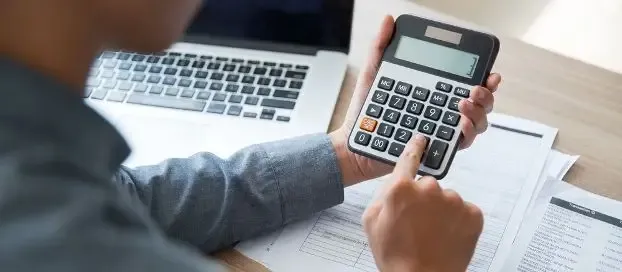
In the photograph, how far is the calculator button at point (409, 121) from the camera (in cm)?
71

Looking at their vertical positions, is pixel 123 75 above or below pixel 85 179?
below

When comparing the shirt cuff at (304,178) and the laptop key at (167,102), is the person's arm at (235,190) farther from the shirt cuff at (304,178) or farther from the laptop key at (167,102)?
the laptop key at (167,102)

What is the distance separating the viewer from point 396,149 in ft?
2.29

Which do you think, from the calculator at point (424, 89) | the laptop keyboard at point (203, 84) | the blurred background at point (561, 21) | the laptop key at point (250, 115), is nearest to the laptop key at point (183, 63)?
the laptop keyboard at point (203, 84)

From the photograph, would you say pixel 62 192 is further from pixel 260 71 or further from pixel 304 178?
pixel 260 71

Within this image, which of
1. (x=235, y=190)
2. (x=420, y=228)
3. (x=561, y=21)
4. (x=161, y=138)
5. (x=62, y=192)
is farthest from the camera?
(x=561, y=21)

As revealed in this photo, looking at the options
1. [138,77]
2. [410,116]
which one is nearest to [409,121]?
[410,116]

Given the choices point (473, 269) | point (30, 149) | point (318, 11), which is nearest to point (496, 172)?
point (473, 269)

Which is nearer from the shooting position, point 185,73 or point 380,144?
point 380,144

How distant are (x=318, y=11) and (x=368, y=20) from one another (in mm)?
149

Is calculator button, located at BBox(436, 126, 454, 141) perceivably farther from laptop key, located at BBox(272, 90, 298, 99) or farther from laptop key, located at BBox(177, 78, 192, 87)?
laptop key, located at BBox(177, 78, 192, 87)

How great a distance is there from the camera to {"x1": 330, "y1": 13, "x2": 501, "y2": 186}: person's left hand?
70 centimetres

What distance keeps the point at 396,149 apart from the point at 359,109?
7 cm

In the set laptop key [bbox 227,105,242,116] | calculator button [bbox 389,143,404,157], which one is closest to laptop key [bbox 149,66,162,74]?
laptop key [bbox 227,105,242,116]
